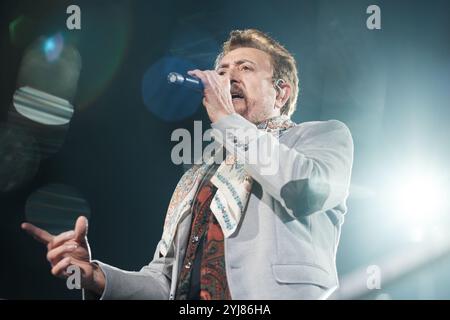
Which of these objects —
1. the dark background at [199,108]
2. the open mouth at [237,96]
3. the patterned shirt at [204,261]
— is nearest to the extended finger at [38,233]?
the patterned shirt at [204,261]

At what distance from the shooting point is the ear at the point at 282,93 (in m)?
1.88

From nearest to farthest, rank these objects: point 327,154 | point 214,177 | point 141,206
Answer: point 327,154, point 214,177, point 141,206

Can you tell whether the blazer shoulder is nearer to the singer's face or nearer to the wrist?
the singer's face

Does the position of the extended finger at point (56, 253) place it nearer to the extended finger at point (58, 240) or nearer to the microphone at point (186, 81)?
the extended finger at point (58, 240)

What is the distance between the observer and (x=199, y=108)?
6.63 feet

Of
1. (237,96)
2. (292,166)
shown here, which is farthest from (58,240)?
(237,96)

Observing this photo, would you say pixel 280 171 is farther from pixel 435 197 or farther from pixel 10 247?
pixel 10 247

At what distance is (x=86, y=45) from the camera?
2.14 metres

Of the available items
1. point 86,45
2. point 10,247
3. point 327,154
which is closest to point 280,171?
point 327,154

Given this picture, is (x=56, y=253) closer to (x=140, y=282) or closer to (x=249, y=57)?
(x=140, y=282)

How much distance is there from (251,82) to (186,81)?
0.36 m

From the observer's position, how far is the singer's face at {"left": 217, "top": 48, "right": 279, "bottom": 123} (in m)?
1.78
